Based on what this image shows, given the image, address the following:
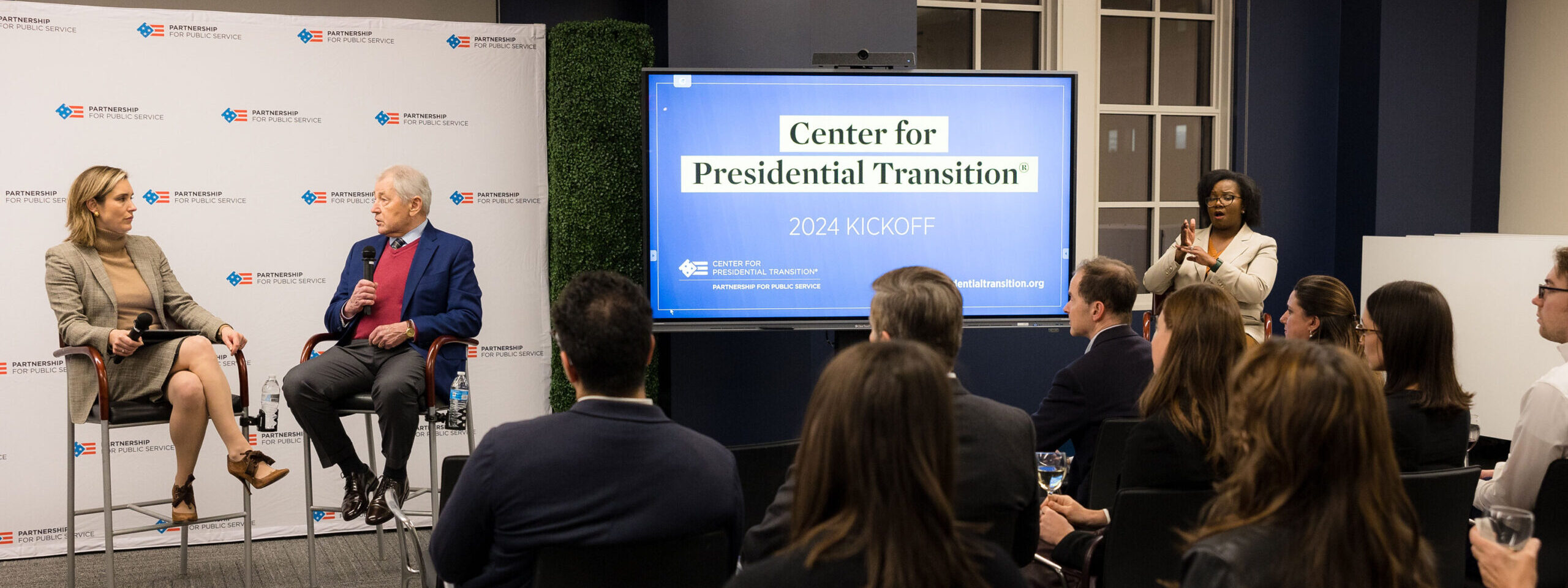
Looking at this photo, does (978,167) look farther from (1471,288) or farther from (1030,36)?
(1471,288)

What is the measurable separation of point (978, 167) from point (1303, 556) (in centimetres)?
316

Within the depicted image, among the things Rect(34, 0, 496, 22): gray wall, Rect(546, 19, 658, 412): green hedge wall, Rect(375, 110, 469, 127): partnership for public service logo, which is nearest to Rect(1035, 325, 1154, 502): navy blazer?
Rect(546, 19, 658, 412): green hedge wall

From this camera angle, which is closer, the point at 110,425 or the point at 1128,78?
the point at 110,425

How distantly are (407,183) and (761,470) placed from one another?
7.46 feet

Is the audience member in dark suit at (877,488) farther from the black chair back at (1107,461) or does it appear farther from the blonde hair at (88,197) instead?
the blonde hair at (88,197)

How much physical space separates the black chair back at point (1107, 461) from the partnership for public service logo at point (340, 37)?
3.42 metres

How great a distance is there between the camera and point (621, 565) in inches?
65.8

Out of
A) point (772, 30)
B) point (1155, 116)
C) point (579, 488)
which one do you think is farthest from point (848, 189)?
point (579, 488)

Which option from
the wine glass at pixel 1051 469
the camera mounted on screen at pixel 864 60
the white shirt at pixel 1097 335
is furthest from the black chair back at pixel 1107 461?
the camera mounted on screen at pixel 864 60

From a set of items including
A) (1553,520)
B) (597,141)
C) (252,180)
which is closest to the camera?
(1553,520)

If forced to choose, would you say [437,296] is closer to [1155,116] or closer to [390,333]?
[390,333]

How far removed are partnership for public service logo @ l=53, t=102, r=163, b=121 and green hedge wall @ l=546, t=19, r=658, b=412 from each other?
1.57 meters

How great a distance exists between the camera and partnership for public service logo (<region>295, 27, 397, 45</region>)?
4516mm

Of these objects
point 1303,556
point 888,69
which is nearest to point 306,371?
point 888,69
